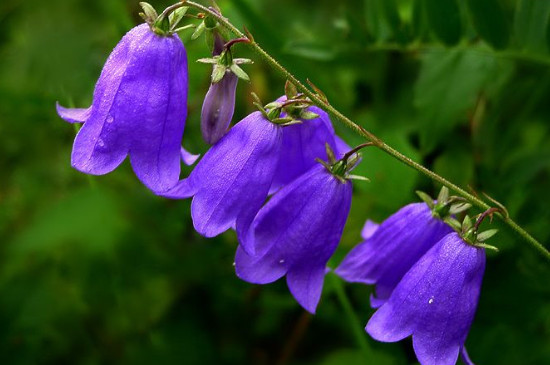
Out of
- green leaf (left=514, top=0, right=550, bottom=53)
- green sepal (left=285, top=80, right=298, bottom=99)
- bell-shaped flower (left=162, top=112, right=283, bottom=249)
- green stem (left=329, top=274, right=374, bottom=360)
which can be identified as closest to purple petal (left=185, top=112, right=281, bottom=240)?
bell-shaped flower (left=162, top=112, right=283, bottom=249)

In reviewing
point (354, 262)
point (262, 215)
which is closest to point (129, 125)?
point (262, 215)

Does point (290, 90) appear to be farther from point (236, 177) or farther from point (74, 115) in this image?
point (74, 115)

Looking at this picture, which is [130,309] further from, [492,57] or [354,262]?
[492,57]

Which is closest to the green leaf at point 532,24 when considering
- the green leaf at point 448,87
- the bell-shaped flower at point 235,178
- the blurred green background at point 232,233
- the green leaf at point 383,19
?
the blurred green background at point 232,233

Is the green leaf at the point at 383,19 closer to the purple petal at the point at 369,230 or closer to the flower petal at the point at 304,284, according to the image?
the purple petal at the point at 369,230

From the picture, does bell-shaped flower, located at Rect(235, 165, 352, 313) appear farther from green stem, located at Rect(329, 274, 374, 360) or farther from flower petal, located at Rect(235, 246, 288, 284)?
green stem, located at Rect(329, 274, 374, 360)
